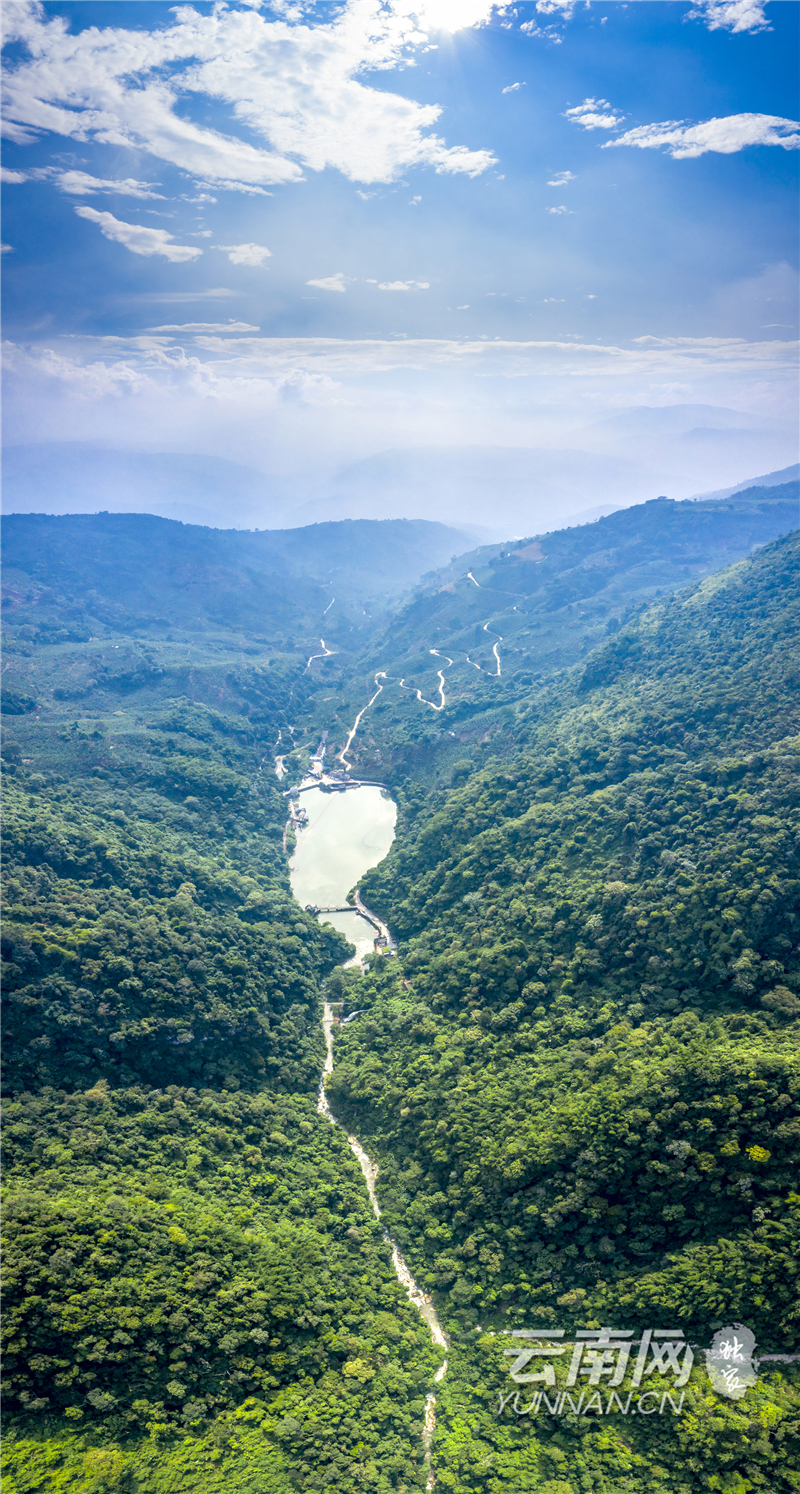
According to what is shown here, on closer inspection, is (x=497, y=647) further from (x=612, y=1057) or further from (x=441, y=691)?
(x=612, y=1057)

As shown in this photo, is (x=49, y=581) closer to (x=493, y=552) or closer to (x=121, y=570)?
(x=121, y=570)

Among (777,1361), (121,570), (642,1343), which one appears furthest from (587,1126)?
(121,570)

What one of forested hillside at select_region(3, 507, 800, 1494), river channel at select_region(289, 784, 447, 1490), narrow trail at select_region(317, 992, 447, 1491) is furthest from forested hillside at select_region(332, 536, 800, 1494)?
river channel at select_region(289, 784, 447, 1490)

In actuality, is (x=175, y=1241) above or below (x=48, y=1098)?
below

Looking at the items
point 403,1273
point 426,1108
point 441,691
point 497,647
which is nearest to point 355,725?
point 441,691

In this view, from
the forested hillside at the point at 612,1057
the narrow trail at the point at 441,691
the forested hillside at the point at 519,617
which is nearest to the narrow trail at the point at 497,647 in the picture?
the forested hillside at the point at 519,617

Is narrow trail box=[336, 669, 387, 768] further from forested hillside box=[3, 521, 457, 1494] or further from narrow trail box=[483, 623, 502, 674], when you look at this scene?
forested hillside box=[3, 521, 457, 1494]
